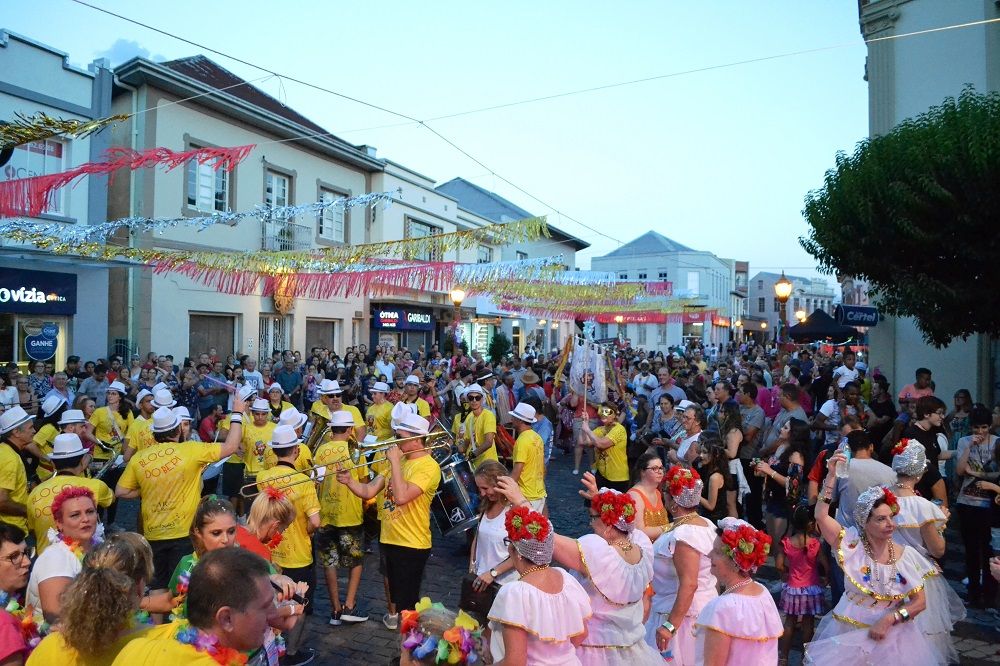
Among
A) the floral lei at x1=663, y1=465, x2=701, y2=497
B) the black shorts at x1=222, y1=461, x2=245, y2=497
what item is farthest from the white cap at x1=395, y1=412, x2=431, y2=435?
the black shorts at x1=222, y1=461, x2=245, y2=497

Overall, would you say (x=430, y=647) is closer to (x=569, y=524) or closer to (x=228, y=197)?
(x=569, y=524)

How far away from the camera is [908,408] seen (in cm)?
995

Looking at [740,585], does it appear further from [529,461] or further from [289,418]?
[289,418]

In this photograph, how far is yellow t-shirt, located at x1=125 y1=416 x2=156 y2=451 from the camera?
277 inches

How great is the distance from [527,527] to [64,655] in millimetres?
1798

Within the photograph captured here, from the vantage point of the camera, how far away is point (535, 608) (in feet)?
9.70

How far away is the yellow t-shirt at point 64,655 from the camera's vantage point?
2.39 metres

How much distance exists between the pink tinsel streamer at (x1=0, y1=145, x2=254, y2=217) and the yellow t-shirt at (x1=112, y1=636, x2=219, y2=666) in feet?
19.9

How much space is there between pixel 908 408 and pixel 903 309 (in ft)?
5.54

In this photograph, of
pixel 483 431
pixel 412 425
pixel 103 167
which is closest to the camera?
pixel 412 425

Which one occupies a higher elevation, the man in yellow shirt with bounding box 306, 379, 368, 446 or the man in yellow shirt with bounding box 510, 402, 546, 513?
the man in yellow shirt with bounding box 306, 379, 368, 446

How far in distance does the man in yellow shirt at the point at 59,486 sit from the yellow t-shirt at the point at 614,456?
201 inches

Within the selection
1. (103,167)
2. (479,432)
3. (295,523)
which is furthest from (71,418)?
(479,432)

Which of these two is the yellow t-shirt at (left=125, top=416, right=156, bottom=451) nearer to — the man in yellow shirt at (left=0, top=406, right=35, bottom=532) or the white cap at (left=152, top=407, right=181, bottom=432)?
the man in yellow shirt at (left=0, top=406, right=35, bottom=532)
